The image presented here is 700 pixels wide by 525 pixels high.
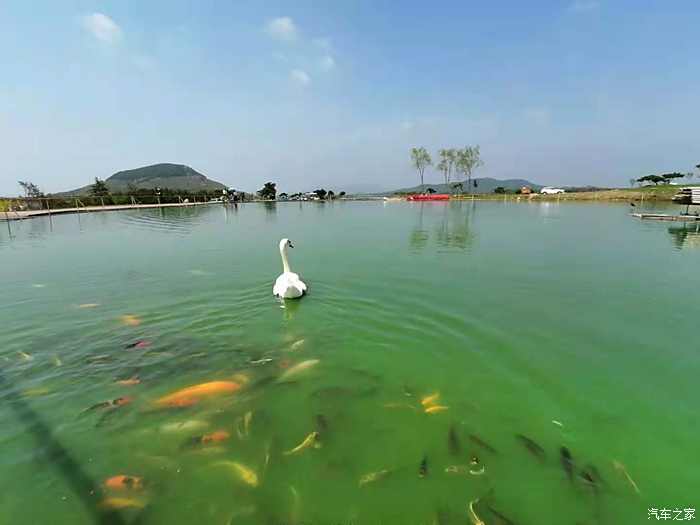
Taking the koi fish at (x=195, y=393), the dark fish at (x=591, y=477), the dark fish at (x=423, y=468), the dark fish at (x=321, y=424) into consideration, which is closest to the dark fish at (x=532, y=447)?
the dark fish at (x=591, y=477)

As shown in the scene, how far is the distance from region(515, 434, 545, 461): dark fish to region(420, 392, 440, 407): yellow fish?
1116mm

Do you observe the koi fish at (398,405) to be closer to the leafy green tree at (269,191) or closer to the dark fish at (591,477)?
the dark fish at (591,477)

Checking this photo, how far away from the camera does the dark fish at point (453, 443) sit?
156 inches

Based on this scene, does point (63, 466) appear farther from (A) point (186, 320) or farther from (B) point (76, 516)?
(A) point (186, 320)

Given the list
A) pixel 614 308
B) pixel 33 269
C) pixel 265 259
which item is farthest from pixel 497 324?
pixel 33 269

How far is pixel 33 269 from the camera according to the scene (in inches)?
519

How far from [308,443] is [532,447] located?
8.71 ft

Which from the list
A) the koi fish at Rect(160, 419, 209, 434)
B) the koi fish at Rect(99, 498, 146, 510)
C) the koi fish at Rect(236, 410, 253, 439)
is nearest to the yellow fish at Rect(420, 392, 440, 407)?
the koi fish at Rect(236, 410, 253, 439)

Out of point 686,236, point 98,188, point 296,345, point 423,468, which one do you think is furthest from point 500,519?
point 98,188

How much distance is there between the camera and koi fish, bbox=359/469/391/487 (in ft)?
11.8

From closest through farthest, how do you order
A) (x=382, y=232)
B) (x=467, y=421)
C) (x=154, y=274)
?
(x=467, y=421), (x=154, y=274), (x=382, y=232)

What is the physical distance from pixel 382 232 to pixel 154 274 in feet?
49.7

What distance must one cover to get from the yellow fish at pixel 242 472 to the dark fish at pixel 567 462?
3.33 meters

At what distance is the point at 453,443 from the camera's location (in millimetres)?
4094
